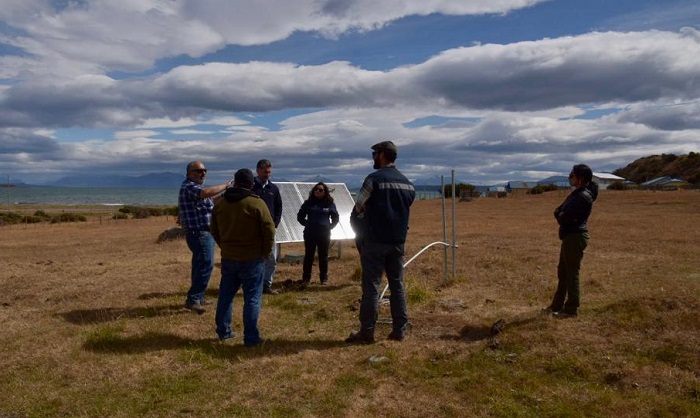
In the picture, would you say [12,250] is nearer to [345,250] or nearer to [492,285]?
[345,250]

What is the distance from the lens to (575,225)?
7398 millimetres

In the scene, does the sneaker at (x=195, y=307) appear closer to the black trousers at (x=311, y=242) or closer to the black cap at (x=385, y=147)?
the black trousers at (x=311, y=242)

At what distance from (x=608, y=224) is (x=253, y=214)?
22055mm

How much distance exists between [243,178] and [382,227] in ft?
5.39

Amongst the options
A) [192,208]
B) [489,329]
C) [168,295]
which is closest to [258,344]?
[192,208]

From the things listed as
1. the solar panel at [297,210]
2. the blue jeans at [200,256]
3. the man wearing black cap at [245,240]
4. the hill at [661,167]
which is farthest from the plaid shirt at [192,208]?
the hill at [661,167]

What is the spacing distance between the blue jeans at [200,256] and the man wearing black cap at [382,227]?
2.54 m

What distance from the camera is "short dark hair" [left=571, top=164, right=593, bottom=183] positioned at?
728 cm

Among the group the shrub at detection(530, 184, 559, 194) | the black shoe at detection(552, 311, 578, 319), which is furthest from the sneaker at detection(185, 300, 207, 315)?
the shrub at detection(530, 184, 559, 194)

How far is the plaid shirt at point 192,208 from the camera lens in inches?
317

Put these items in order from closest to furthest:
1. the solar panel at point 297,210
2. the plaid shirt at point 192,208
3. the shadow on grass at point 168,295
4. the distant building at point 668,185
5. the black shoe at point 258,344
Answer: the black shoe at point 258,344
the plaid shirt at point 192,208
the shadow on grass at point 168,295
the solar panel at point 297,210
the distant building at point 668,185

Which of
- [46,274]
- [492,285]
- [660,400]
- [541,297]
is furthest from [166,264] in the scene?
[660,400]

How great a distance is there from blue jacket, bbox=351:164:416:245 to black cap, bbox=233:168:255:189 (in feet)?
4.08

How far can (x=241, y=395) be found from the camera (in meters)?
5.38
